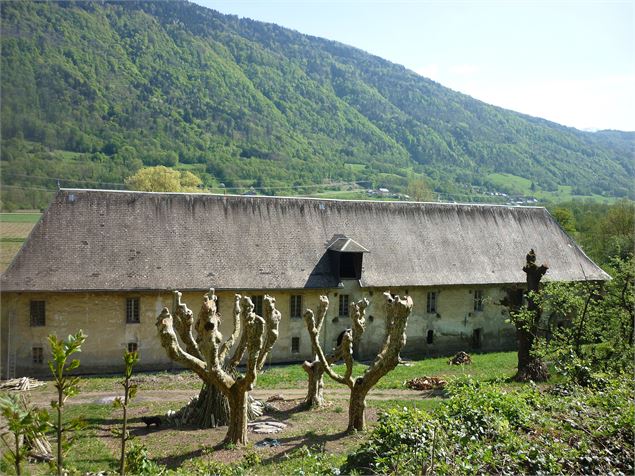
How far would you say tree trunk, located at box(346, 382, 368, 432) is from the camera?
2069 centimetres

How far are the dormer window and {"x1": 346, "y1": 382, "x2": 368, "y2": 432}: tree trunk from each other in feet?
47.4

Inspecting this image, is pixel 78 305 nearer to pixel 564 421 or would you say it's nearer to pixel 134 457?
pixel 134 457

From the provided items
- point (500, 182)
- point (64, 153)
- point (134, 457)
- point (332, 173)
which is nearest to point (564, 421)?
point (134, 457)

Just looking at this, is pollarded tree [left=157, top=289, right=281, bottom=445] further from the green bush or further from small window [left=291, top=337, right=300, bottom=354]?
small window [left=291, top=337, right=300, bottom=354]

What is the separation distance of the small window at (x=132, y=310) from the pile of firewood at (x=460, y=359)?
18212 millimetres

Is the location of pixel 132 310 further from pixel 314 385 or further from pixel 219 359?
pixel 219 359

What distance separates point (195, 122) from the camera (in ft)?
496

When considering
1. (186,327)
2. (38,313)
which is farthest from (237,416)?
(38,313)

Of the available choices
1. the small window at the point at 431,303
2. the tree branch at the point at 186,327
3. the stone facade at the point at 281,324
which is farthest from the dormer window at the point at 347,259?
the tree branch at the point at 186,327

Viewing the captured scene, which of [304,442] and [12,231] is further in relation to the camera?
[12,231]

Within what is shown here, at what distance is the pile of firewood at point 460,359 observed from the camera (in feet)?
112

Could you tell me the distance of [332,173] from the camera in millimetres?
153125

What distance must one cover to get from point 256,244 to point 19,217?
2091 inches

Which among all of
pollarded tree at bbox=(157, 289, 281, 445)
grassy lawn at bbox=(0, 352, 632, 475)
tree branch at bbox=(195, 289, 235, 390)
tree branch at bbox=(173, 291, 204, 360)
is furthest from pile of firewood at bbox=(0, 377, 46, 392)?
tree branch at bbox=(195, 289, 235, 390)
